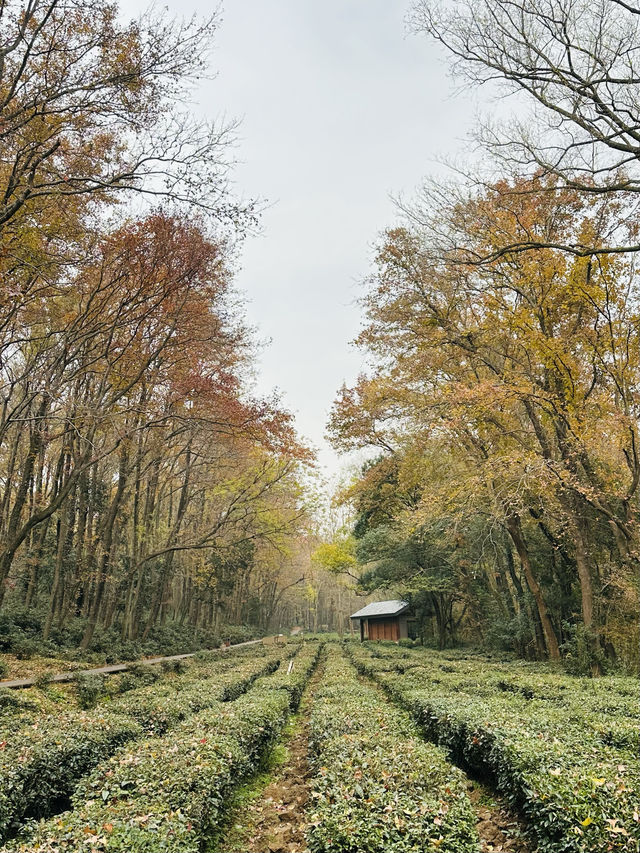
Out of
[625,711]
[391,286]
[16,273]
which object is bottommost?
[625,711]

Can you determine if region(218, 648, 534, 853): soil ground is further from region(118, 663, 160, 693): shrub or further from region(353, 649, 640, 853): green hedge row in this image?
region(118, 663, 160, 693): shrub

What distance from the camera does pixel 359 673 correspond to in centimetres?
1681

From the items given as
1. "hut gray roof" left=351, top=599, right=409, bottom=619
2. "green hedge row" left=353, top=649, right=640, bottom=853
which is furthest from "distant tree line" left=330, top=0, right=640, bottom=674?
"hut gray roof" left=351, top=599, right=409, bottom=619

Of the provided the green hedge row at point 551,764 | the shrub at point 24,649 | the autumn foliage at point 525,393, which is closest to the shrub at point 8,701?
the shrub at point 24,649

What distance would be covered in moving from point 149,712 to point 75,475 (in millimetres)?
5523

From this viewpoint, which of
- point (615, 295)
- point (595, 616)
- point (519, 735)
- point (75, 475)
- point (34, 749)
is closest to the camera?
point (34, 749)

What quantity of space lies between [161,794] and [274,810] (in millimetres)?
1906

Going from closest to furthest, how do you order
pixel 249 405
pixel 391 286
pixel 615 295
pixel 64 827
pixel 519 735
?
pixel 64 827
pixel 519 735
pixel 615 295
pixel 249 405
pixel 391 286

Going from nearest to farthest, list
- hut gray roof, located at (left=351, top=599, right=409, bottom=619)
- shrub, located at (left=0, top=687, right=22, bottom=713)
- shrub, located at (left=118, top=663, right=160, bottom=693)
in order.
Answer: shrub, located at (left=0, top=687, right=22, bottom=713), shrub, located at (left=118, top=663, right=160, bottom=693), hut gray roof, located at (left=351, top=599, right=409, bottom=619)

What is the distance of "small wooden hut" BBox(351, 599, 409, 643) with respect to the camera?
3488cm

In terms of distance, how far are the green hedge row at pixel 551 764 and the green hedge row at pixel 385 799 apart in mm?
619

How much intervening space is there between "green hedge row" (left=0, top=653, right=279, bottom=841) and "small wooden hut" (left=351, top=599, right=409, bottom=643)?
92.9 feet

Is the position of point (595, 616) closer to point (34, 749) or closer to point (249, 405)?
point (249, 405)

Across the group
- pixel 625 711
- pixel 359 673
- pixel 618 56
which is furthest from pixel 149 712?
pixel 618 56
